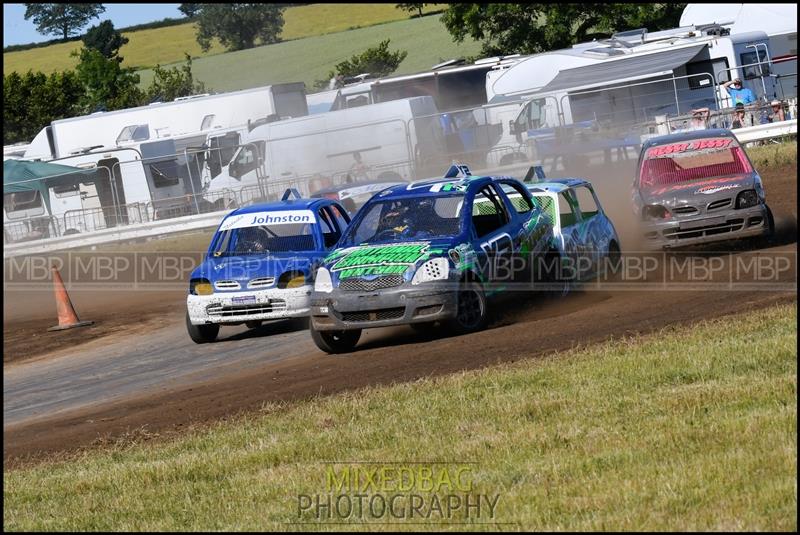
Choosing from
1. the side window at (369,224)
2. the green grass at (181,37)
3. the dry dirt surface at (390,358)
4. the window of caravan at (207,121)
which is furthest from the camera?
the green grass at (181,37)

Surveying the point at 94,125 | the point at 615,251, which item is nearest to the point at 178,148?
the point at 94,125

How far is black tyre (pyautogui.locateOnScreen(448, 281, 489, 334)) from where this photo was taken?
11734 millimetres

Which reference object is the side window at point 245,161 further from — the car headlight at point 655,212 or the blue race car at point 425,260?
the blue race car at point 425,260

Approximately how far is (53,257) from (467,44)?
39.7 m

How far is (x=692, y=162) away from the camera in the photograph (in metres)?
16.7

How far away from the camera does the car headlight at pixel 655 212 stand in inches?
612

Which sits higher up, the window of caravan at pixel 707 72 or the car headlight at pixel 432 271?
the window of caravan at pixel 707 72

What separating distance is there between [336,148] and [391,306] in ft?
60.8

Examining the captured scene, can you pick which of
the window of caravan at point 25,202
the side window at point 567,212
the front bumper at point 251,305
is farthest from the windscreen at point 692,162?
the window of caravan at point 25,202

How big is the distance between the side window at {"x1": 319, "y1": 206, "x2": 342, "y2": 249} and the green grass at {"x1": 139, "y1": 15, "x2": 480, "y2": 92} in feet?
137

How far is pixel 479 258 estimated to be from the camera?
39.4 feet

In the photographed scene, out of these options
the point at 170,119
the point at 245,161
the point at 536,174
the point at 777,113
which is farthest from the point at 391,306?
the point at 170,119

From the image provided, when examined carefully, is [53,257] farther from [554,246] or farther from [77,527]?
[77,527]

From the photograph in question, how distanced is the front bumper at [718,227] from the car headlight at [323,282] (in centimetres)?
550
